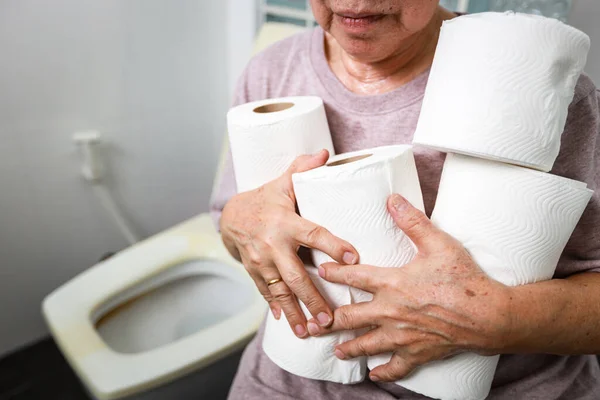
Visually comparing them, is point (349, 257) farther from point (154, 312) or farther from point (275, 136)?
point (154, 312)

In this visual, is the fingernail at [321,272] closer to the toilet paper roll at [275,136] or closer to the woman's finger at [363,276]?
the woman's finger at [363,276]

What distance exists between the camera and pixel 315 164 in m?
0.54

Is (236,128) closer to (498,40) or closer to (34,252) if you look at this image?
(498,40)

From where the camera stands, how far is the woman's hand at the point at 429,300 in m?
0.47

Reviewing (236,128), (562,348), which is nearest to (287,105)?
(236,128)

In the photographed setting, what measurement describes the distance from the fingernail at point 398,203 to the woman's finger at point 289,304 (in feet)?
0.55

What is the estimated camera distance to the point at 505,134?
444 millimetres

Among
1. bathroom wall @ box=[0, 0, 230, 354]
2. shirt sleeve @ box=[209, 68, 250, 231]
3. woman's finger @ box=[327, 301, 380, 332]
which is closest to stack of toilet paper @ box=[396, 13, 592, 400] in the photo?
woman's finger @ box=[327, 301, 380, 332]

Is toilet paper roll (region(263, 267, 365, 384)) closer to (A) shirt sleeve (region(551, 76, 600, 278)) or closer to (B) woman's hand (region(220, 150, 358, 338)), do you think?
(B) woman's hand (region(220, 150, 358, 338))

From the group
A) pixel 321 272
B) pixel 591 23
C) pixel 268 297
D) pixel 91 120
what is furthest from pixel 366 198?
pixel 91 120

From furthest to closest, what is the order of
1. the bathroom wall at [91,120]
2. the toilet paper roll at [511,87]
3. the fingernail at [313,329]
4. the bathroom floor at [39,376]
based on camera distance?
the bathroom floor at [39,376] < the bathroom wall at [91,120] < the fingernail at [313,329] < the toilet paper roll at [511,87]

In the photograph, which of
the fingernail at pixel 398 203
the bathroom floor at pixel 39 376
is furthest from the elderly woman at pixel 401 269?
the bathroom floor at pixel 39 376

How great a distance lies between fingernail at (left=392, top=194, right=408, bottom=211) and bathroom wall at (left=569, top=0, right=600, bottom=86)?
51 cm

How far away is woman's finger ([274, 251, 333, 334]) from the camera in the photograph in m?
0.53
